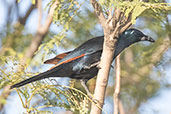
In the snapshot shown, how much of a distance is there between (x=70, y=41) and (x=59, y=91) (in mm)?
2330

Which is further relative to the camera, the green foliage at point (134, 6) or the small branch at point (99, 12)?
the small branch at point (99, 12)

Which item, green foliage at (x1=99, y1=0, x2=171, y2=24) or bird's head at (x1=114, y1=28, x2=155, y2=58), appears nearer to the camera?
green foliage at (x1=99, y1=0, x2=171, y2=24)

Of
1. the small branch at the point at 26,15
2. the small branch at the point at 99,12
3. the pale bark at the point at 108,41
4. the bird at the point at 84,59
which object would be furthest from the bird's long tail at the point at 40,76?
the small branch at the point at 26,15

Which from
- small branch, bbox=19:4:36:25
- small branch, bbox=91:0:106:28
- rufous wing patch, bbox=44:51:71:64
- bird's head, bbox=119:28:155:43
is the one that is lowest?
small branch, bbox=91:0:106:28

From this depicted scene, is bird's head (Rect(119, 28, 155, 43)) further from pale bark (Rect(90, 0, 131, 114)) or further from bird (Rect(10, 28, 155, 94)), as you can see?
pale bark (Rect(90, 0, 131, 114))

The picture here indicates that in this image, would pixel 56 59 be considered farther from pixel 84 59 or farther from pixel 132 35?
pixel 132 35

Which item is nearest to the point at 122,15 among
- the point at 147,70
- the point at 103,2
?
the point at 103,2

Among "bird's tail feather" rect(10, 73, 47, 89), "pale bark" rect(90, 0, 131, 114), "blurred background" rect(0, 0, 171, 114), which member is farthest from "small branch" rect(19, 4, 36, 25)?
"pale bark" rect(90, 0, 131, 114)

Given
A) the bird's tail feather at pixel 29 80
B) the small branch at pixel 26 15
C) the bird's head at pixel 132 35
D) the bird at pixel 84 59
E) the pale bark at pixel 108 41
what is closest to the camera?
the pale bark at pixel 108 41

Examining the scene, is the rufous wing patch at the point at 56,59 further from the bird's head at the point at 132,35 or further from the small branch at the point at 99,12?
the small branch at the point at 99,12

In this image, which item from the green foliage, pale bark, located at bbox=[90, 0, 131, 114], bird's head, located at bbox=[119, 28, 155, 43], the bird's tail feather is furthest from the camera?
bird's head, located at bbox=[119, 28, 155, 43]

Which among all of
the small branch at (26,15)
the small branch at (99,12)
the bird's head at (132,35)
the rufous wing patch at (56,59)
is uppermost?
the small branch at (26,15)

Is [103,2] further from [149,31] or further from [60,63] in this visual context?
[149,31]

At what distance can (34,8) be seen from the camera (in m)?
4.70
